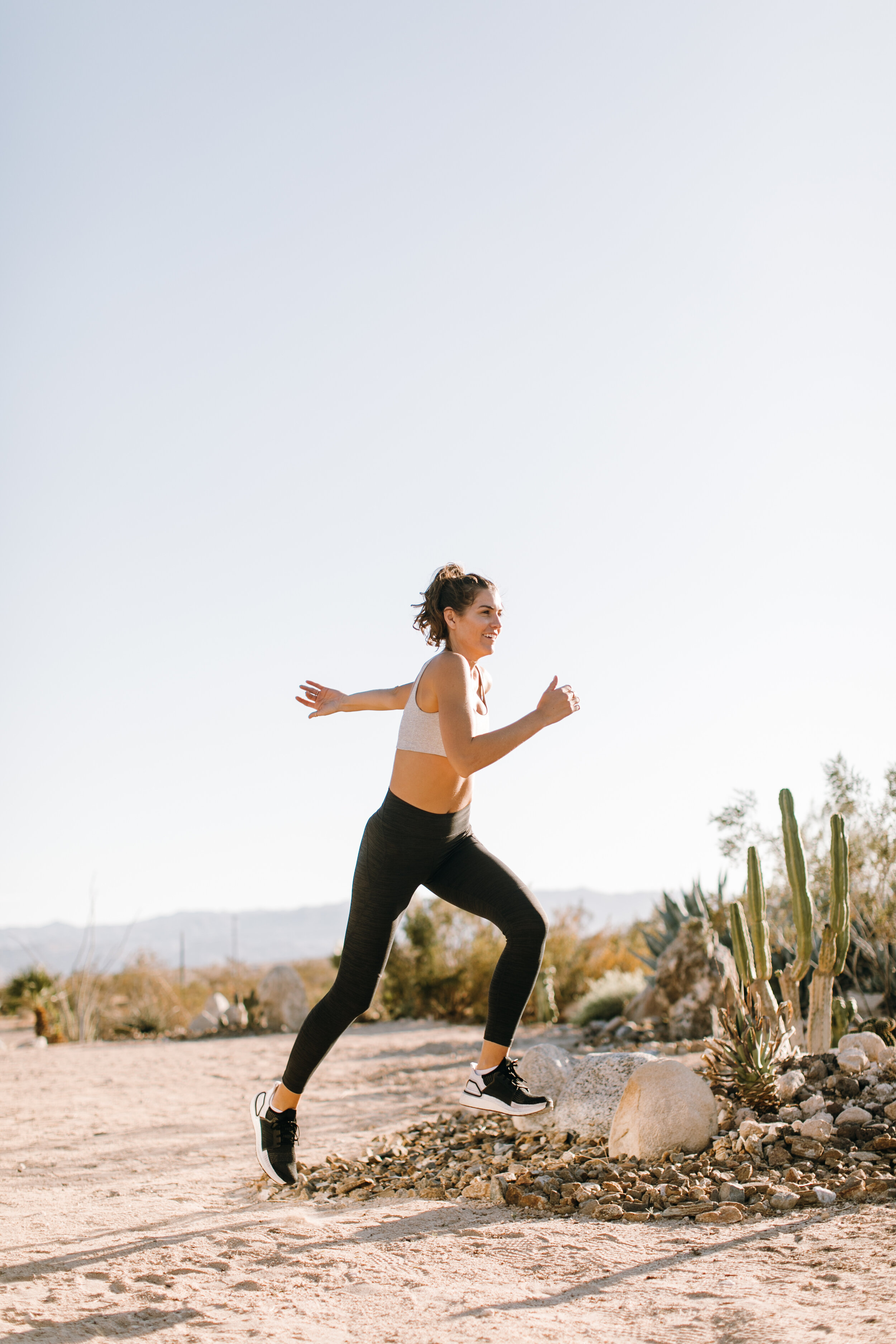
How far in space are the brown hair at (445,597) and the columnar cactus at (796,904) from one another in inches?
98.7

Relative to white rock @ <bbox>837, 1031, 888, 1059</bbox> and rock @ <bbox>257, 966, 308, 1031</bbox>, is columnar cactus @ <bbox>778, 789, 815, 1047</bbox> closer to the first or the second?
white rock @ <bbox>837, 1031, 888, 1059</bbox>

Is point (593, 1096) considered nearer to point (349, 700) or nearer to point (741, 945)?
point (741, 945)

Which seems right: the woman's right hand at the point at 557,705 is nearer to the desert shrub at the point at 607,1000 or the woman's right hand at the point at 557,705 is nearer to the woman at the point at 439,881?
the woman at the point at 439,881

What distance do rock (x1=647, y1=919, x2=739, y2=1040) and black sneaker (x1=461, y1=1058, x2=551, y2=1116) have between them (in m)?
4.54

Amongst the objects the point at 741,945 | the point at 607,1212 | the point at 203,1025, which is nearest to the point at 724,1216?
the point at 607,1212

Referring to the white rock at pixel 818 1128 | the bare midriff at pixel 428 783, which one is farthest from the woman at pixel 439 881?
the white rock at pixel 818 1128

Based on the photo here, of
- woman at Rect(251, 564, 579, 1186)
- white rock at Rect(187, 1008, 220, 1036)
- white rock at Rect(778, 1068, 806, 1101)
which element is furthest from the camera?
white rock at Rect(187, 1008, 220, 1036)

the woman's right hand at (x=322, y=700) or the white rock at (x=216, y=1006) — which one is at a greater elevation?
the woman's right hand at (x=322, y=700)

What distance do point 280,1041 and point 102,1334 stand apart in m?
8.92

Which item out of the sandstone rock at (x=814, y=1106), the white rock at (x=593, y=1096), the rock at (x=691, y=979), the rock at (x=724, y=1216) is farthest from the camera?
the rock at (x=691, y=979)

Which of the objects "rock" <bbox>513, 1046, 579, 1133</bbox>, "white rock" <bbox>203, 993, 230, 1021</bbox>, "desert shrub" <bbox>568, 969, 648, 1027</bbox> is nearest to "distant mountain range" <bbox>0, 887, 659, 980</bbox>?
"white rock" <bbox>203, 993, 230, 1021</bbox>

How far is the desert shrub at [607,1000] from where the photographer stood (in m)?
10.4

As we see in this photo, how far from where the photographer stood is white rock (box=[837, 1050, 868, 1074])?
4746 mm

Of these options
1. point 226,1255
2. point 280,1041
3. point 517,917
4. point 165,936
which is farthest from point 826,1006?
point 165,936
